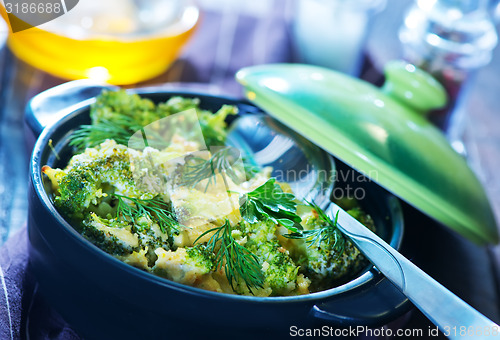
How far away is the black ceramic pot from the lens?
0.76m

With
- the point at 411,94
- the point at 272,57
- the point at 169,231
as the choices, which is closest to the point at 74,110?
the point at 169,231

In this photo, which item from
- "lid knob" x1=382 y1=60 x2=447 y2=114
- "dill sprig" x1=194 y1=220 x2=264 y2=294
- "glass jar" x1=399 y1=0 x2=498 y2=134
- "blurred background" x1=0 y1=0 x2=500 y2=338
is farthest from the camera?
"glass jar" x1=399 y1=0 x2=498 y2=134

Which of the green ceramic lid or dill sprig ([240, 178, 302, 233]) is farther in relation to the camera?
the green ceramic lid

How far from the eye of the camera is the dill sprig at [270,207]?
0.94 meters

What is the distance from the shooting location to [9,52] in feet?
5.79

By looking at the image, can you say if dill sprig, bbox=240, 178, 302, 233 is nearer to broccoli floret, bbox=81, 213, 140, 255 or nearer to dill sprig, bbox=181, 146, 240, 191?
dill sprig, bbox=181, 146, 240, 191

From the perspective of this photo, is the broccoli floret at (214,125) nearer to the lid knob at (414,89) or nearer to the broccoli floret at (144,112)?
the broccoli floret at (144,112)

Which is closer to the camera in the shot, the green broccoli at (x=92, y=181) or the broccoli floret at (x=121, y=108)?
the green broccoli at (x=92, y=181)

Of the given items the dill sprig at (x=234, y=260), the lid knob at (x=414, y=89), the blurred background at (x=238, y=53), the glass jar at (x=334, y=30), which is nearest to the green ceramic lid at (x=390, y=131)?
the lid knob at (x=414, y=89)

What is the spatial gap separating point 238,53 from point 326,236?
3.88ft

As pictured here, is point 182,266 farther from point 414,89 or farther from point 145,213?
point 414,89

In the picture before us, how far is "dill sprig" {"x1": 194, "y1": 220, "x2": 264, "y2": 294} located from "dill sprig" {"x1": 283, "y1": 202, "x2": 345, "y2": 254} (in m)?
0.10

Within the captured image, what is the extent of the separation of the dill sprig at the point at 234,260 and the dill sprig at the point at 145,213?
0.06 m

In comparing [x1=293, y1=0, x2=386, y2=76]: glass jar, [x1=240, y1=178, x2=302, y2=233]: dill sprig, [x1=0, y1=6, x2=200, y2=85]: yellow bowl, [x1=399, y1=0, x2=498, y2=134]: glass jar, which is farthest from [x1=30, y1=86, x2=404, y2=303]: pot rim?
[x1=293, y1=0, x2=386, y2=76]: glass jar
